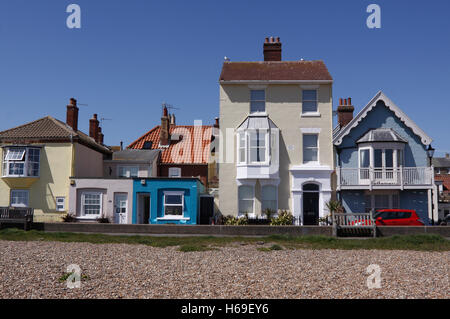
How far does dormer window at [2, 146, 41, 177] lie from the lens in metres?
29.5

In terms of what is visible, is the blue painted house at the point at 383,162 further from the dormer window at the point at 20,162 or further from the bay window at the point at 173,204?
the dormer window at the point at 20,162

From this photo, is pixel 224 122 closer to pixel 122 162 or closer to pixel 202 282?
pixel 122 162

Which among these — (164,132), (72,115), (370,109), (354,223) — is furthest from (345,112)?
(72,115)

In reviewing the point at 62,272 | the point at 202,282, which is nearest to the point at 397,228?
the point at 202,282

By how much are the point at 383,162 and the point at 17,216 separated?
22.5m

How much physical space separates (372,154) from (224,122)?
9.73 m

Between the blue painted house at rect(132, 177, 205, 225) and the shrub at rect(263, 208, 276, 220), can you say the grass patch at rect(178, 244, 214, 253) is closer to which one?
the shrub at rect(263, 208, 276, 220)

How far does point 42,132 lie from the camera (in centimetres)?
3084

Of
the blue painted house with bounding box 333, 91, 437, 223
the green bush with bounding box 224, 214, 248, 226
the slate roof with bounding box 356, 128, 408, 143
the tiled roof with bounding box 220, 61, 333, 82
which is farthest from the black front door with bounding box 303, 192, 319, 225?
the tiled roof with bounding box 220, 61, 333, 82

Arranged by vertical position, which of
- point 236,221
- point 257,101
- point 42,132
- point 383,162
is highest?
point 257,101

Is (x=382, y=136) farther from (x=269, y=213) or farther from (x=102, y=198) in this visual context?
(x=102, y=198)

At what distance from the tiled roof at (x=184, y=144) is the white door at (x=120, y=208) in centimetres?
1010

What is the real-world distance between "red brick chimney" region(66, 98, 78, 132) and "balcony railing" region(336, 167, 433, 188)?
806 inches

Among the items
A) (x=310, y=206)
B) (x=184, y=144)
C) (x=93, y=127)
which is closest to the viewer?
(x=310, y=206)
